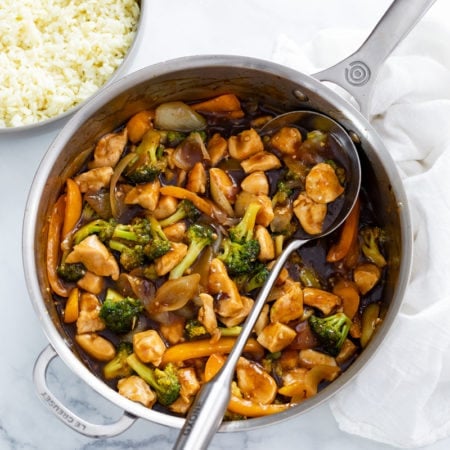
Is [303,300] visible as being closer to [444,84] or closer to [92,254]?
[92,254]

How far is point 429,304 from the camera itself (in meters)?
2.79

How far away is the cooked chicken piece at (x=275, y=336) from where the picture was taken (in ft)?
8.73

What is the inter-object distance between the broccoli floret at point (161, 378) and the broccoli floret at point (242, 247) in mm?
398

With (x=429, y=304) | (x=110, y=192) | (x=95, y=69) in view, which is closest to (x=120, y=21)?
(x=95, y=69)

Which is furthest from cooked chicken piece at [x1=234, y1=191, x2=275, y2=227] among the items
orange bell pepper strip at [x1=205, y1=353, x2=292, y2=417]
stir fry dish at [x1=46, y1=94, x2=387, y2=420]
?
orange bell pepper strip at [x1=205, y1=353, x2=292, y2=417]

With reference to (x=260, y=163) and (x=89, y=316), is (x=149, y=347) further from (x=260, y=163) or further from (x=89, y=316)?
(x=260, y=163)

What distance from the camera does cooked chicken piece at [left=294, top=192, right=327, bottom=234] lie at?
109 inches

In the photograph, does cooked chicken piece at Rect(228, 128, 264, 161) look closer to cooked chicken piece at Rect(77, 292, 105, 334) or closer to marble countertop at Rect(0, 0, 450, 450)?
marble countertop at Rect(0, 0, 450, 450)

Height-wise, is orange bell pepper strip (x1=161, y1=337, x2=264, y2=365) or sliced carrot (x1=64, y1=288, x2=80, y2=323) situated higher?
orange bell pepper strip (x1=161, y1=337, x2=264, y2=365)

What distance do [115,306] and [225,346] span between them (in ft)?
1.30

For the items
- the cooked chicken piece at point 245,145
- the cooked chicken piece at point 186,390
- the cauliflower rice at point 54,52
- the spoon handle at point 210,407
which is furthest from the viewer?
the cauliflower rice at point 54,52

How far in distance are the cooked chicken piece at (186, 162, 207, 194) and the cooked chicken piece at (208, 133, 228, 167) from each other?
2.5 inches

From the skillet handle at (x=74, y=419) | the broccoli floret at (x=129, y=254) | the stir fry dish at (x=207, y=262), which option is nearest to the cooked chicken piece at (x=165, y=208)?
the stir fry dish at (x=207, y=262)

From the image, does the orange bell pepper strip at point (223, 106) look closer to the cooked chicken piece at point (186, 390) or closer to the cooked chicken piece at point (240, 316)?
the cooked chicken piece at point (240, 316)
